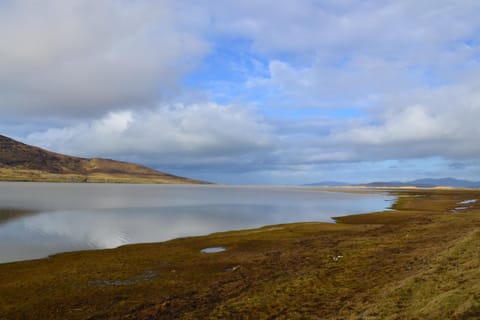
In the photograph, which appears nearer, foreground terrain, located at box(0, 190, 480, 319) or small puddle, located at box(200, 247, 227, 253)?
foreground terrain, located at box(0, 190, 480, 319)

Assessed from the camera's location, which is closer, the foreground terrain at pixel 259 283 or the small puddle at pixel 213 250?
the foreground terrain at pixel 259 283

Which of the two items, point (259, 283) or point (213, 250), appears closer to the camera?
point (259, 283)

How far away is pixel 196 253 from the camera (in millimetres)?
31719

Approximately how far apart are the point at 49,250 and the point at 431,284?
1337 inches

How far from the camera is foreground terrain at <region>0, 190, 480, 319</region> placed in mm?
14742

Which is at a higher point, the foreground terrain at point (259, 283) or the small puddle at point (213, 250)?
the foreground terrain at point (259, 283)

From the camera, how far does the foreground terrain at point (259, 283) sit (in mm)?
14742

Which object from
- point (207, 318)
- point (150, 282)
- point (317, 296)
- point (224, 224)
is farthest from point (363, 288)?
point (224, 224)

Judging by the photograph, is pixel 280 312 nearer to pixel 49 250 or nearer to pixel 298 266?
pixel 298 266

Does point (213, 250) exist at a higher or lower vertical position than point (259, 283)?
lower

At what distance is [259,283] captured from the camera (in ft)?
65.3

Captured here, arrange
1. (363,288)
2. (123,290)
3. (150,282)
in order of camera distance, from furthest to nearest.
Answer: (150,282) < (123,290) < (363,288)

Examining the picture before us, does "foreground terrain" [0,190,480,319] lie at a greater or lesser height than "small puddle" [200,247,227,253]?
greater

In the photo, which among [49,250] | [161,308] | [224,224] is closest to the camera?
[161,308]
